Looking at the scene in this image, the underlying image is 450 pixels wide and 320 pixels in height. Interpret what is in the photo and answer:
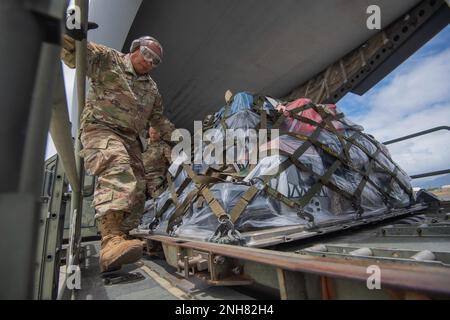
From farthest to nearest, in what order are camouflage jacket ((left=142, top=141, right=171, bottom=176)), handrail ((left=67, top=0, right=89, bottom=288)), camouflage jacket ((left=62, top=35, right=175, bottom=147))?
camouflage jacket ((left=142, top=141, right=171, bottom=176)) < camouflage jacket ((left=62, top=35, right=175, bottom=147)) < handrail ((left=67, top=0, right=89, bottom=288))

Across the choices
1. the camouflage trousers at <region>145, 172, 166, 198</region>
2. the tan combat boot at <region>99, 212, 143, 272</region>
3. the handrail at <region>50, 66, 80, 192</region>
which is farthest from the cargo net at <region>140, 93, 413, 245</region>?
the handrail at <region>50, 66, 80, 192</region>

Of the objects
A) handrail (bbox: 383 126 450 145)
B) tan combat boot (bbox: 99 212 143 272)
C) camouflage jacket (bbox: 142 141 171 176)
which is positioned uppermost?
handrail (bbox: 383 126 450 145)

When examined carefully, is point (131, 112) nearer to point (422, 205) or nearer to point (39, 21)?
point (39, 21)

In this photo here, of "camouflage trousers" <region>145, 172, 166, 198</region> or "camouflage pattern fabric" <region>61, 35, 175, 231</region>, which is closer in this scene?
"camouflage pattern fabric" <region>61, 35, 175, 231</region>

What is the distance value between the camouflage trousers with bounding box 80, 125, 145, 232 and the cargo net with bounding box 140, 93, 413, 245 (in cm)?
34

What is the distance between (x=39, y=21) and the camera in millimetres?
329

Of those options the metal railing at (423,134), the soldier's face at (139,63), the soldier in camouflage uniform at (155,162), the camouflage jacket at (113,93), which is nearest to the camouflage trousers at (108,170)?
the camouflage jacket at (113,93)

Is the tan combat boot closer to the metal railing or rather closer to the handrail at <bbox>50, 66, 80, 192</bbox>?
the handrail at <bbox>50, 66, 80, 192</bbox>

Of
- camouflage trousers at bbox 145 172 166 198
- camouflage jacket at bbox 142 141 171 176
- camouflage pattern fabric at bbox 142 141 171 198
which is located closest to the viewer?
camouflage trousers at bbox 145 172 166 198

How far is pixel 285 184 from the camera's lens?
1.65 m

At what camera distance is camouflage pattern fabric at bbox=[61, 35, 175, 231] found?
156 centimetres

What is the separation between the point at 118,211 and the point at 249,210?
0.73m

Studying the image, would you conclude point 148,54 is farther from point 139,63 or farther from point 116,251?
point 116,251

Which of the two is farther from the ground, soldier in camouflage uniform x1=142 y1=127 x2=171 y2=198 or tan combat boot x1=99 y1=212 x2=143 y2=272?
soldier in camouflage uniform x1=142 y1=127 x2=171 y2=198
